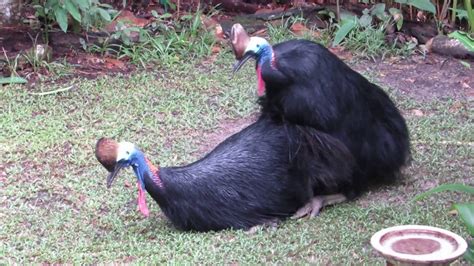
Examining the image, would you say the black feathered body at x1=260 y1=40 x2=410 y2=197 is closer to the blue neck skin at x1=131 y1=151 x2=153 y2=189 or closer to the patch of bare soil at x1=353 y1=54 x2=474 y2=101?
Answer: the blue neck skin at x1=131 y1=151 x2=153 y2=189

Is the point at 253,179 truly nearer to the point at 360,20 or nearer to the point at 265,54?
the point at 265,54

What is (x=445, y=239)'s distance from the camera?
10.4 feet

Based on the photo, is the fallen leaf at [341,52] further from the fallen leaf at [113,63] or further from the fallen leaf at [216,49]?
the fallen leaf at [113,63]

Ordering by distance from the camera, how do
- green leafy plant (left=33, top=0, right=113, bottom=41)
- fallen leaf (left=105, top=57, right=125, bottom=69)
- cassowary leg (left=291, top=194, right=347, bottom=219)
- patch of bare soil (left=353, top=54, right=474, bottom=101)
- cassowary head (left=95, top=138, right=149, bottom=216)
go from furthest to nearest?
fallen leaf (left=105, top=57, right=125, bottom=69) < green leafy plant (left=33, top=0, right=113, bottom=41) < patch of bare soil (left=353, top=54, right=474, bottom=101) < cassowary leg (left=291, top=194, right=347, bottom=219) < cassowary head (left=95, top=138, right=149, bottom=216)

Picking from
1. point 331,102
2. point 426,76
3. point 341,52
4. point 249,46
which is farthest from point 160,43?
point 331,102

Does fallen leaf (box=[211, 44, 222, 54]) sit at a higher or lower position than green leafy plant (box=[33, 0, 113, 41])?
lower

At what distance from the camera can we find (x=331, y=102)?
437 cm

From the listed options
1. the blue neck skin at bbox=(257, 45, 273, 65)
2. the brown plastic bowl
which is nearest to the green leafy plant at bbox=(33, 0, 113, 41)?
the blue neck skin at bbox=(257, 45, 273, 65)

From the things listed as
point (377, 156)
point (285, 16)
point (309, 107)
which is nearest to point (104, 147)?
point (309, 107)

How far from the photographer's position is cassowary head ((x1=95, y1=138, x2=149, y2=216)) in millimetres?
4152

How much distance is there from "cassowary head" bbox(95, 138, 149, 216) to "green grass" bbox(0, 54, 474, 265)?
0.90 ft

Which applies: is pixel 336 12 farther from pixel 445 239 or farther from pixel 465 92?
pixel 445 239

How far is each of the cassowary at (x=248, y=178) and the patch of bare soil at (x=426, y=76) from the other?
1.92 m

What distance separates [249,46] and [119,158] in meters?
0.83
